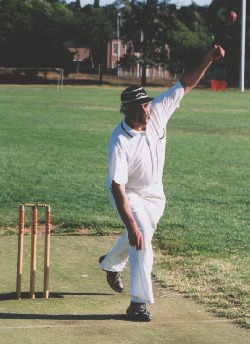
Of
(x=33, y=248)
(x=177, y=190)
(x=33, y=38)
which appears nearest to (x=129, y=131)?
(x=33, y=248)

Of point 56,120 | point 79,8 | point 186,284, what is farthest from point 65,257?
point 79,8

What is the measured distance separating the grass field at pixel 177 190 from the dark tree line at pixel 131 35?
67.2 metres

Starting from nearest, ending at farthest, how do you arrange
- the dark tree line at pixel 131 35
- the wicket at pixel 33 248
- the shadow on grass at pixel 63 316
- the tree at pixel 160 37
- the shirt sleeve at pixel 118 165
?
the shirt sleeve at pixel 118 165 < the shadow on grass at pixel 63 316 < the wicket at pixel 33 248 < the dark tree line at pixel 131 35 < the tree at pixel 160 37

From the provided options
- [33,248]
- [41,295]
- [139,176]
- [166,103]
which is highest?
[166,103]

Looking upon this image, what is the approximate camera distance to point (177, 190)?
18172mm

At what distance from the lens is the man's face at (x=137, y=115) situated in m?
8.41

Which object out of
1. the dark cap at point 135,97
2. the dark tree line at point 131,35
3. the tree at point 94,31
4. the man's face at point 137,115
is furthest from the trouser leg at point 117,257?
the tree at point 94,31

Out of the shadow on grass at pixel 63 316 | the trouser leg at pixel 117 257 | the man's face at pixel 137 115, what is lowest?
the shadow on grass at pixel 63 316

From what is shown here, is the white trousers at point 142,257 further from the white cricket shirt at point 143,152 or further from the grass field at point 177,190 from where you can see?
the grass field at point 177,190

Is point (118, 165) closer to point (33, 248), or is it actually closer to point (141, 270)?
point (141, 270)

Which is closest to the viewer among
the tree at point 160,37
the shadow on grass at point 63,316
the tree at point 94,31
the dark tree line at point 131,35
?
the shadow on grass at point 63,316

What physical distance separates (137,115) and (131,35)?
Result: 337ft

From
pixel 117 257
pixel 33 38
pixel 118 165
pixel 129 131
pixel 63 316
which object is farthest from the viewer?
pixel 33 38

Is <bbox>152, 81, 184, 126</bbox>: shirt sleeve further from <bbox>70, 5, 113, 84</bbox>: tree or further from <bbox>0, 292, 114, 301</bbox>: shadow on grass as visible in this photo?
<bbox>70, 5, 113, 84</bbox>: tree
